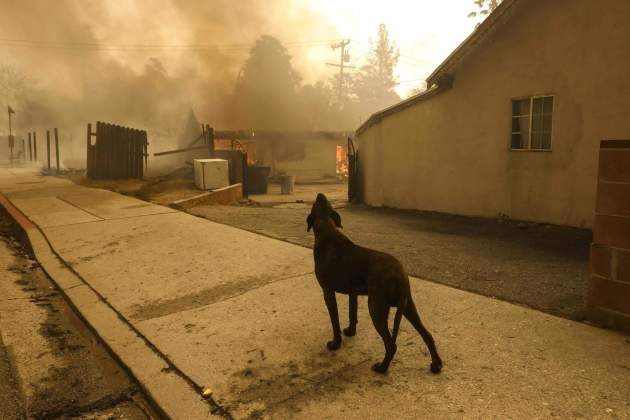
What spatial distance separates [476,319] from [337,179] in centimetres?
2745

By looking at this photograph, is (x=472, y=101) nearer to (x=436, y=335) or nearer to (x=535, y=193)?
(x=535, y=193)

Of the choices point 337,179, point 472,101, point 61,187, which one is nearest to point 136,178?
point 61,187

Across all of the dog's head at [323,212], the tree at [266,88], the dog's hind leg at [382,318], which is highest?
the tree at [266,88]

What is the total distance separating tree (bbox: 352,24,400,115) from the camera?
7131cm

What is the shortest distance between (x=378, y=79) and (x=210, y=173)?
6459 centimetres

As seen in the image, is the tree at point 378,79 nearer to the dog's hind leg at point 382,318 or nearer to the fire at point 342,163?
the fire at point 342,163

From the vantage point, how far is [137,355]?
2992mm

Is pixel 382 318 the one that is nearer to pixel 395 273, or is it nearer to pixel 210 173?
pixel 395 273

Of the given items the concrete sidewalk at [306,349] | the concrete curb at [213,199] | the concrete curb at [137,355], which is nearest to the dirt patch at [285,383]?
the concrete sidewalk at [306,349]

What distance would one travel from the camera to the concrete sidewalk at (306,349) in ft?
7.61

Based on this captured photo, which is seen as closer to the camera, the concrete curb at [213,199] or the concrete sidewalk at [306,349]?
the concrete sidewalk at [306,349]

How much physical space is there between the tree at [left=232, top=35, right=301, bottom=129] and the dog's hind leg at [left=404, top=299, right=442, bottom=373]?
4393 cm

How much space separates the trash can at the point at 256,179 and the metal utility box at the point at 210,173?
8.98 meters

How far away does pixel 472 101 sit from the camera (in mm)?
9703
